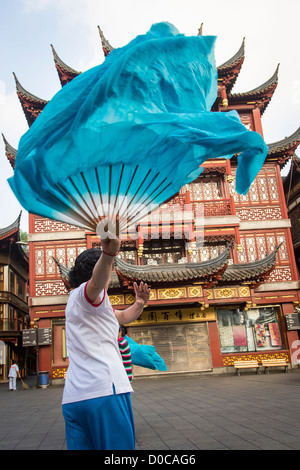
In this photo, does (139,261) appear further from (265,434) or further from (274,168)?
(265,434)

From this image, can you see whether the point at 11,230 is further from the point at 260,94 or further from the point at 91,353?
the point at 91,353

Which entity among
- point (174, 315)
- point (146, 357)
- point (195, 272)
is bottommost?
point (146, 357)

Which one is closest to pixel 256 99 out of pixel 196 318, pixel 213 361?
pixel 196 318

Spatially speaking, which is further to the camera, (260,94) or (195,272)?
(260,94)

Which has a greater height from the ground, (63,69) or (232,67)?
(63,69)

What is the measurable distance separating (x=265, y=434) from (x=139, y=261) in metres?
15.5

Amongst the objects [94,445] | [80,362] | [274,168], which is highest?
[274,168]

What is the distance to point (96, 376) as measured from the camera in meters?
2.20

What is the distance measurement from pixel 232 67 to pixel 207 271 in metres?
12.1

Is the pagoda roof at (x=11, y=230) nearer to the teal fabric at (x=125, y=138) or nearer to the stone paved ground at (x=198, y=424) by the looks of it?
the stone paved ground at (x=198, y=424)

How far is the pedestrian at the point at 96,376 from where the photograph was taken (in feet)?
7.03

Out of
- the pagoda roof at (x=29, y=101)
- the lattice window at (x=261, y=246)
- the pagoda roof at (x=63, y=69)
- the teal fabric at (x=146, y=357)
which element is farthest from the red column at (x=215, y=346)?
the pagoda roof at (x=63, y=69)

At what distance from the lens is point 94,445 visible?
215 centimetres

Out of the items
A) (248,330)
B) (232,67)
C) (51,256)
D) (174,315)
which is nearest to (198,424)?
(174,315)
